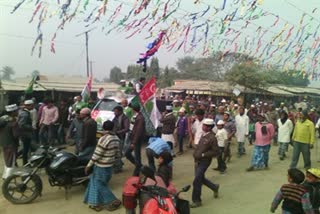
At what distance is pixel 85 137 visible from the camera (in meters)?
7.79

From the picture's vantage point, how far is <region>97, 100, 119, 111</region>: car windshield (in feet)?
42.9

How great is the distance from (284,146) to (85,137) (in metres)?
7.07

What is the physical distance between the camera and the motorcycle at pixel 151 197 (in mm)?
3803

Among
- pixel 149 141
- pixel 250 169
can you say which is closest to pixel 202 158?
pixel 149 141

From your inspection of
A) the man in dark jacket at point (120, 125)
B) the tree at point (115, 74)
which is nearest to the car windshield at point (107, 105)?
the man in dark jacket at point (120, 125)

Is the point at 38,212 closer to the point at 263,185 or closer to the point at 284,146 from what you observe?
the point at 263,185

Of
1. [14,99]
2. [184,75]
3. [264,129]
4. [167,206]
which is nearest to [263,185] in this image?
[264,129]

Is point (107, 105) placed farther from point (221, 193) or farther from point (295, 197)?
point (295, 197)

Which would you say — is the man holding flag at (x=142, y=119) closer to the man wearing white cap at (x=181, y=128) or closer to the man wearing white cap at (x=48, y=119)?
the man wearing white cap at (x=181, y=128)

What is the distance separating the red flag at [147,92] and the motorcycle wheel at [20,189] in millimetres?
3200

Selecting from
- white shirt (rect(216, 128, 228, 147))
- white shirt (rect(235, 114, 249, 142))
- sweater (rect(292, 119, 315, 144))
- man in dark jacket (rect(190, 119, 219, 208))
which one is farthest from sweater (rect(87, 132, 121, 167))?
white shirt (rect(235, 114, 249, 142))

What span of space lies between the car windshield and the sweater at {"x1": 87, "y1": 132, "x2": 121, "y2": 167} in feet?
20.8

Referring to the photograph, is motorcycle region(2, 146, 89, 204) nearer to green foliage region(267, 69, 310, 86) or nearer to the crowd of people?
the crowd of people

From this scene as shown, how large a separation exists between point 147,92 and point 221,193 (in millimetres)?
2971
